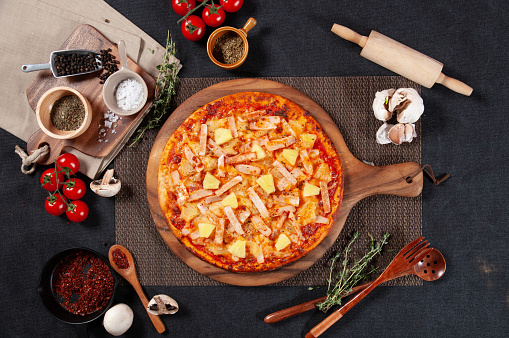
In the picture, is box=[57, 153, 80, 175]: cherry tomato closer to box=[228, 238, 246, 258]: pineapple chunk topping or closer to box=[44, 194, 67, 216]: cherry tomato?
box=[44, 194, 67, 216]: cherry tomato

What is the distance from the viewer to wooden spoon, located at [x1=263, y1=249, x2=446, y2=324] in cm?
285

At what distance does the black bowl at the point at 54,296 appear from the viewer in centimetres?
281

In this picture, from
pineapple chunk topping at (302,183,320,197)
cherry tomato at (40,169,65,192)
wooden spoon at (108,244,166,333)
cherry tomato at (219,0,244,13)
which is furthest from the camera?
wooden spoon at (108,244,166,333)

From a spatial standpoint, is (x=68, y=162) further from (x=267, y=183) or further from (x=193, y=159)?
(x=267, y=183)

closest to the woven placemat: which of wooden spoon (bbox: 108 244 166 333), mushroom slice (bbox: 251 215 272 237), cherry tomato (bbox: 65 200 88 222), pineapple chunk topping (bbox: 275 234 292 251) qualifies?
wooden spoon (bbox: 108 244 166 333)

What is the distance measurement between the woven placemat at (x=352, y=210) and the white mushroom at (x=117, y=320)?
0.94 ft

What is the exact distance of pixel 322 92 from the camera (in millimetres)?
2945

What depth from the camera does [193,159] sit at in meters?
2.66

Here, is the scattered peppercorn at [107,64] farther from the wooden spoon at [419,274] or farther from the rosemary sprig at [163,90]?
the wooden spoon at [419,274]

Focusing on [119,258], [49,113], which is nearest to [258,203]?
[119,258]

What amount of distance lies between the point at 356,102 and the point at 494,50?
1.35m

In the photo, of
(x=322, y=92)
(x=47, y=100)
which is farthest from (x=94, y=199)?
(x=322, y=92)

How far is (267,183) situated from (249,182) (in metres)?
0.17

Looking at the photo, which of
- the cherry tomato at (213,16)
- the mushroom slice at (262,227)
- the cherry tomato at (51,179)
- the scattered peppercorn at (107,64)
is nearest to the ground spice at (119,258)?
the cherry tomato at (51,179)
